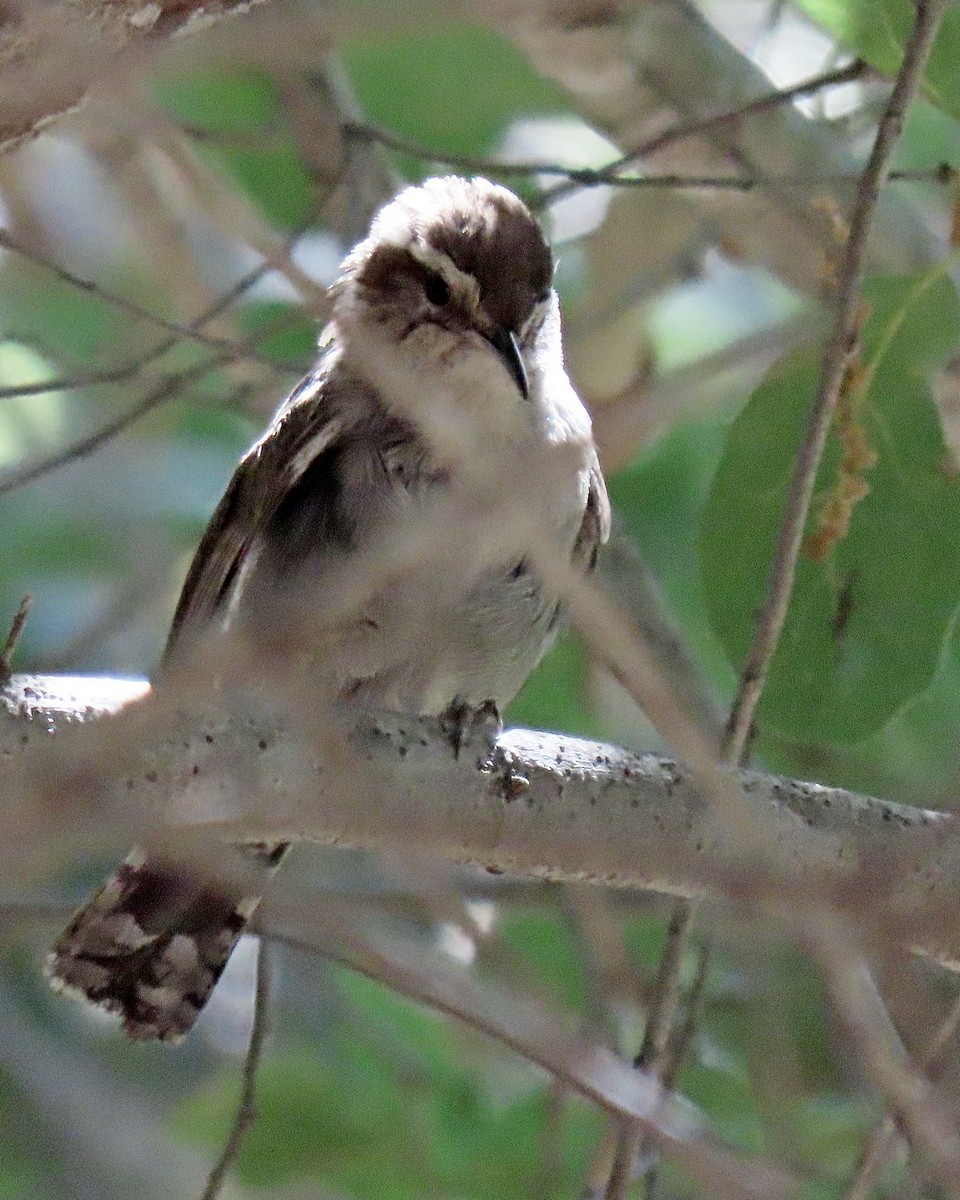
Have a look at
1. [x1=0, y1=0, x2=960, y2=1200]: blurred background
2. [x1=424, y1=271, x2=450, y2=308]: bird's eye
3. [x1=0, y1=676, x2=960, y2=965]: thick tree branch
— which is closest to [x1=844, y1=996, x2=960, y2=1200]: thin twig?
[x1=0, y1=676, x2=960, y2=965]: thick tree branch

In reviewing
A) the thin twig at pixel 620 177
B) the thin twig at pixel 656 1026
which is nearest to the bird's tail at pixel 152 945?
the thin twig at pixel 656 1026

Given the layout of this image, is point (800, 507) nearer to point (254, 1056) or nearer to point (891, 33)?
point (891, 33)

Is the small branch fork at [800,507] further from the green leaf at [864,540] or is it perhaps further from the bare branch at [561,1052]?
the bare branch at [561,1052]

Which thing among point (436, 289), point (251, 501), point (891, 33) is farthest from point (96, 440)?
point (891, 33)

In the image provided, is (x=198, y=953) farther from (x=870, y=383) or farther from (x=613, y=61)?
(x=613, y=61)

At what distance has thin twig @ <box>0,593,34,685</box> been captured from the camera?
2.48 m

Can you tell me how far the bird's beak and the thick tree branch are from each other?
1.20m

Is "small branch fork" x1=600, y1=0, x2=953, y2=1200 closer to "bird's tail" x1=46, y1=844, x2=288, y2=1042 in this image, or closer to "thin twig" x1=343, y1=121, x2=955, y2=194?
"thin twig" x1=343, y1=121, x2=955, y2=194

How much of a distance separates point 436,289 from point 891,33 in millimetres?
1137

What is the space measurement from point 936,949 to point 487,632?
56.6 inches

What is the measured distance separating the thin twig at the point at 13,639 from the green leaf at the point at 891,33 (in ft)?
7.25

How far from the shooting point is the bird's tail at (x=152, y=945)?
4094 mm

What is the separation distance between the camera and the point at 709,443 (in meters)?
5.95

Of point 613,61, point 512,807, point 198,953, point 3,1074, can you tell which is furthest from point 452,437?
point 3,1074
